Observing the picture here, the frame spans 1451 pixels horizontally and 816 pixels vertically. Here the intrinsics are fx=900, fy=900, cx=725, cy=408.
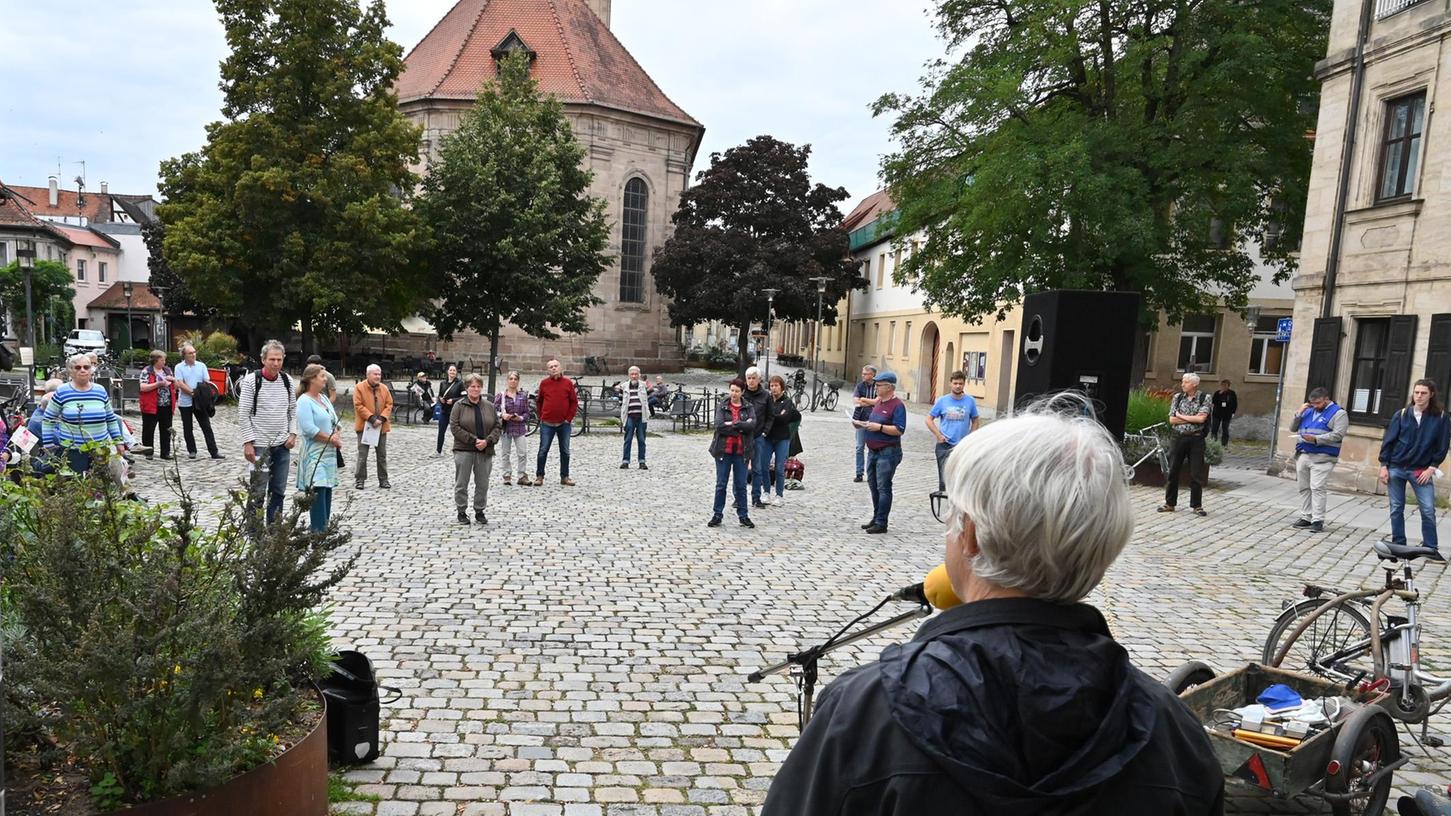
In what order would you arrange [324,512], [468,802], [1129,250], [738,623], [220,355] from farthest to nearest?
[220,355] → [1129,250] → [324,512] → [738,623] → [468,802]

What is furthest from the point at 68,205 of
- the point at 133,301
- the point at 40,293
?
the point at 40,293

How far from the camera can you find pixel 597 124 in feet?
139

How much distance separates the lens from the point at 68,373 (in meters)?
9.50

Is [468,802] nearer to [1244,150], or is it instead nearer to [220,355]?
[1244,150]

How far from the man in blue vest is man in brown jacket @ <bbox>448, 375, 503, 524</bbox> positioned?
10164mm

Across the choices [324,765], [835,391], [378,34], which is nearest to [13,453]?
[324,765]

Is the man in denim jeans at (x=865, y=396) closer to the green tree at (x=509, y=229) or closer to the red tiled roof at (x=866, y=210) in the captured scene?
the green tree at (x=509, y=229)

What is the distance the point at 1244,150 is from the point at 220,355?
2571 centimetres

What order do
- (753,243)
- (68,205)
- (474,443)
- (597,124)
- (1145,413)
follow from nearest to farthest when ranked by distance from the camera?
(474,443) → (1145,413) → (597,124) → (753,243) → (68,205)

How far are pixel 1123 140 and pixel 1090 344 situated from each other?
14767 mm

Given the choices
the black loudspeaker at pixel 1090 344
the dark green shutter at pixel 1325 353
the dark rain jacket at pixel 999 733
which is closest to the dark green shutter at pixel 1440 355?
the dark green shutter at pixel 1325 353

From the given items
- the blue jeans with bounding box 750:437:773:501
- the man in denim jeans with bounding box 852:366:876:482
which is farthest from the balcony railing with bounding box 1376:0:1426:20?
the blue jeans with bounding box 750:437:773:501

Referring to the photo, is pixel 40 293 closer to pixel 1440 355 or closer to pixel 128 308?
pixel 128 308

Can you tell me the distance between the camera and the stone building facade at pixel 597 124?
4188 cm
